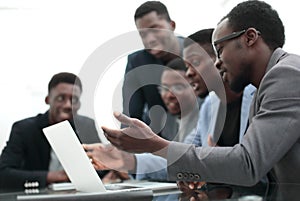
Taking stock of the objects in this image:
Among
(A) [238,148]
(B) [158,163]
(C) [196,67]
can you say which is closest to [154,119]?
(C) [196,67]

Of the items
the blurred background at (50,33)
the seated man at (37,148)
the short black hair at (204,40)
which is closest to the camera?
the short black hair at (204,40)

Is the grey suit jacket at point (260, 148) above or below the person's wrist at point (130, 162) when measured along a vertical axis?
above

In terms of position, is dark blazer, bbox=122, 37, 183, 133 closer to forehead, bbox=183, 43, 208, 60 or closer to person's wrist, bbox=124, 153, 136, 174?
forehead, bbox=183, 43, 208, 60

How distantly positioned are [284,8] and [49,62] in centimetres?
142

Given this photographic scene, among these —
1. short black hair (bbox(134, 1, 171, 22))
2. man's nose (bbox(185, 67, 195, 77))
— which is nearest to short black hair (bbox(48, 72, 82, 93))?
short black hair (bbox(134, 1, 171, 22))

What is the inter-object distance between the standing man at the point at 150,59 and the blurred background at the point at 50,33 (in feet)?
2.03

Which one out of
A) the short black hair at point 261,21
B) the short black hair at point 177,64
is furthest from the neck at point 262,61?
the short black hair at point 177,64

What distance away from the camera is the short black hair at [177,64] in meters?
2.06

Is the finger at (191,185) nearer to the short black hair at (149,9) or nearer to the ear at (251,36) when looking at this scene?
the ear at (251,36)

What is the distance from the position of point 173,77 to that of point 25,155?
823 millimetres

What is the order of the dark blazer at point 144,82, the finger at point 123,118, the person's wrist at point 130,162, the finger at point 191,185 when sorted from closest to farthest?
the finger at point 123,118 → the finger at point 191,185 → the person's wrist at point 130,162 → the dark blazer at point 144,82

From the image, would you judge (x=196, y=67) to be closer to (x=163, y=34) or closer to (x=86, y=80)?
(x=163, y=34)

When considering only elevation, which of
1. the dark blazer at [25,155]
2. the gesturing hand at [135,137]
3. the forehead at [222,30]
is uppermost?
the forehead at [222,30]

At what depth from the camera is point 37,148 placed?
2.24m
